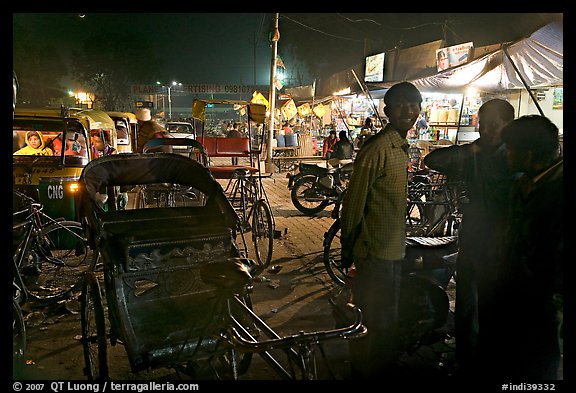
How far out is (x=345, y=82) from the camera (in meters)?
19.9

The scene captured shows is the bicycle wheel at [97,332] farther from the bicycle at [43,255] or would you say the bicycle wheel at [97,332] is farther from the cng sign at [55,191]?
the cng sign at [55,191]

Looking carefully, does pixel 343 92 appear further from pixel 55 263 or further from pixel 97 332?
pixel 97 332

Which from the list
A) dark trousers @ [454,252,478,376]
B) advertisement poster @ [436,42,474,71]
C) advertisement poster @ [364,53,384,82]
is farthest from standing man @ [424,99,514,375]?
advertisement poster @ [364,53,384,82]

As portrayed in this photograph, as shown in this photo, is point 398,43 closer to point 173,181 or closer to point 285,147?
point 285,147

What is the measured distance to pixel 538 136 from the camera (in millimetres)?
2795

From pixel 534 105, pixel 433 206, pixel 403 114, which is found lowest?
pixel 433 206

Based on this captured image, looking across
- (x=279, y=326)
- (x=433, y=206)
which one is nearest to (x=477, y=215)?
(x=279, y=326)

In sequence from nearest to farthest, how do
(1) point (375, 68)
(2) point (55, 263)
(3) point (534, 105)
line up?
1. (2) point (55, 263)
2. (3) point (534, 105)
3. (1) point (375, 68)

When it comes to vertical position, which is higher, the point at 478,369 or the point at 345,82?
the point at 345,82

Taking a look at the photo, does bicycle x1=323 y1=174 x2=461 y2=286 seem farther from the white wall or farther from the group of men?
the white wall

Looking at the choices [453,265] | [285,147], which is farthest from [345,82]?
[453,265]

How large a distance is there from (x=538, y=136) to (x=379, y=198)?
1.10 metres

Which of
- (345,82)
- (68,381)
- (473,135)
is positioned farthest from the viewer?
(345,82)

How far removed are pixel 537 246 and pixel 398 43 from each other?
2642 centimetres
